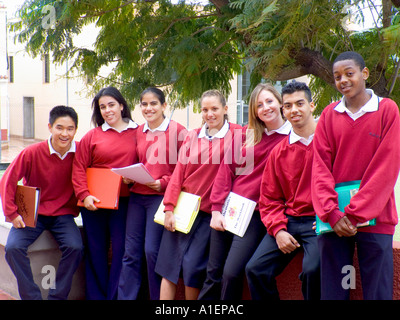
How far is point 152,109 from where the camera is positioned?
4.38 metres

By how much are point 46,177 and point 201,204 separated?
4.23 ft

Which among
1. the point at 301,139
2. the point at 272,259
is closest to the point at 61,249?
the point at 272,259

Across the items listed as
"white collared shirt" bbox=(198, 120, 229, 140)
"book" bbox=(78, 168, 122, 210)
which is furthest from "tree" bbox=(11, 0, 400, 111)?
"book" bbox=(78, 168, 122, 210)

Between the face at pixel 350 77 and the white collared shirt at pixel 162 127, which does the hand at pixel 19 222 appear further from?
the face at pixel 350 77

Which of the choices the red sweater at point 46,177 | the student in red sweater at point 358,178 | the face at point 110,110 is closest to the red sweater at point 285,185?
the student in red sweater at point 358,178

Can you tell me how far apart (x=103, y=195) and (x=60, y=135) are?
1.96ft

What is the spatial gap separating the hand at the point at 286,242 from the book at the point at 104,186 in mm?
1417

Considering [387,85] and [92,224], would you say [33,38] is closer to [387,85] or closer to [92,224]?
[92,224]

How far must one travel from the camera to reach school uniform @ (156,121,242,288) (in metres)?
3.90

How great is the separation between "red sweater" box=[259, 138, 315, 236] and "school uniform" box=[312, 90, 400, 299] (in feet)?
0.82
